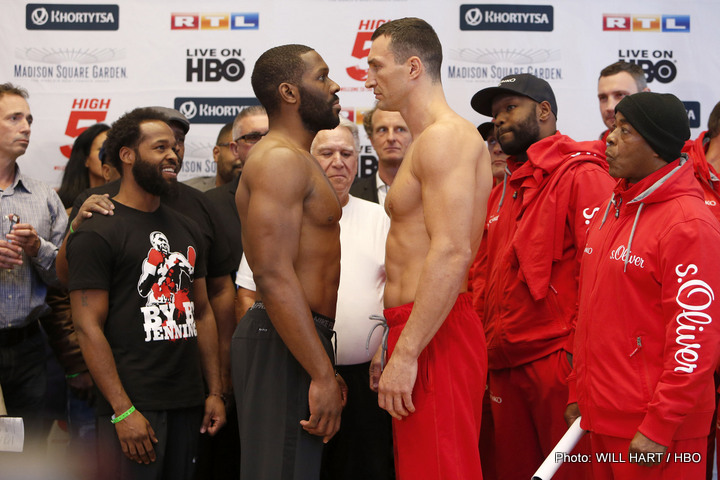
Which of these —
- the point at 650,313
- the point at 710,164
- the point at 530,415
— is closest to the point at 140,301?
the point at 530,415

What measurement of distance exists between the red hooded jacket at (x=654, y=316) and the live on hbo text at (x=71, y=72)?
10.3ft

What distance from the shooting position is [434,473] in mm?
1956

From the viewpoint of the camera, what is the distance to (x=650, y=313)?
6.37 feet

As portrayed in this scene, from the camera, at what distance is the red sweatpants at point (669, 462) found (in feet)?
6.18

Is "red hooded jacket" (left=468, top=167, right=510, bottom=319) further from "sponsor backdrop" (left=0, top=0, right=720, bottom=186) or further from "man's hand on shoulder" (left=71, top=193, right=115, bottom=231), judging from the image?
"man's hand on shoulder" (left=71, top=193, right=115, bottom=231)

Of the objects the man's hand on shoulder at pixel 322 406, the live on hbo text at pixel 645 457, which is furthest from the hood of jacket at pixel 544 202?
the man's hand on shoulder at pixel 322 406

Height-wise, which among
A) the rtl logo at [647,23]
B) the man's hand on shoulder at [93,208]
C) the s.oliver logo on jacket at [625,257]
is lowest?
the s.oliver logo on jacket at [625,257]

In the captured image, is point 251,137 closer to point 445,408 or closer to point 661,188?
point 445,408

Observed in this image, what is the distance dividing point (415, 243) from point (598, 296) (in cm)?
55

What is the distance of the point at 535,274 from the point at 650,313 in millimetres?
731

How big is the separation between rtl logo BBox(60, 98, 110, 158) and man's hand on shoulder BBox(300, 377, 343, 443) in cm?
277

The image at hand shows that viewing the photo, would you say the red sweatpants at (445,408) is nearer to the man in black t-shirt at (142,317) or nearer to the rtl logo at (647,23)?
the man in black t-shirt at (142,317)

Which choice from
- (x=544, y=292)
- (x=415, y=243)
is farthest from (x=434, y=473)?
(x=544, y=292)

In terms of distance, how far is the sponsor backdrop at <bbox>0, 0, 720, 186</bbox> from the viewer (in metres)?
4.10
